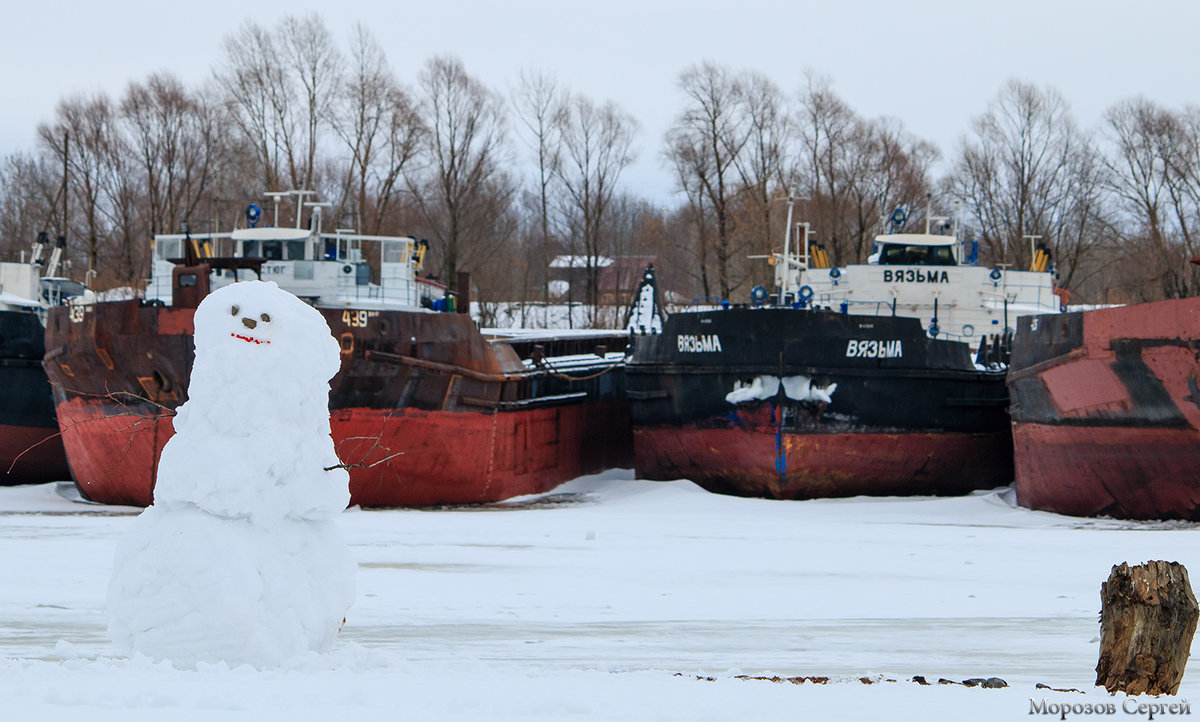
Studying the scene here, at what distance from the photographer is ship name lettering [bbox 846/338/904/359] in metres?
16.2

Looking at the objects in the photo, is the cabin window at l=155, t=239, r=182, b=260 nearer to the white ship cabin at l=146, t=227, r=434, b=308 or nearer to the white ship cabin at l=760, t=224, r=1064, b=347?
the white ship cabin at l=146, t=227, r=434, b=308

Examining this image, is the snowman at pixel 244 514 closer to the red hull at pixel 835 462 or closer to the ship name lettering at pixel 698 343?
the red hull at pixel 835 462

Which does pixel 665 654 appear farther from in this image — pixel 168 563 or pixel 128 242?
pixel 128 242

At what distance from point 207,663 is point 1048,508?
1224 centimetres

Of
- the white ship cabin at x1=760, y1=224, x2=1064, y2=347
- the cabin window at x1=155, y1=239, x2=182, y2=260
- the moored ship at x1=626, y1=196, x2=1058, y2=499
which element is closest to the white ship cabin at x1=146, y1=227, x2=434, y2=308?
the cabin window at x1=155, y1=239, x2=182, y2=260

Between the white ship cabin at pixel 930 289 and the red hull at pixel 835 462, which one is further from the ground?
the white ship cabin at pixel 930 289

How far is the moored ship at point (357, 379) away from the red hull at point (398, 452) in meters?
0.02

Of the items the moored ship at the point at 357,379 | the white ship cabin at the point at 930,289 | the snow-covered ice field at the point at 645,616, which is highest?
the white ship cabin at the point at 930,289

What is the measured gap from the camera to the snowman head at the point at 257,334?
5.61 m

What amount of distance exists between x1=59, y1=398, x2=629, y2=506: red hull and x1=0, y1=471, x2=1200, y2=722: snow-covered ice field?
0.74 m

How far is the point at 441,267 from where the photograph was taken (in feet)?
125

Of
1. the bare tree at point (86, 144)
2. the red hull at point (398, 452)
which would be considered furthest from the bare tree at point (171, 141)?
the red hull at point (398, 452)

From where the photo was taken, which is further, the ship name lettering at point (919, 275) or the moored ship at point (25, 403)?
the ship name lettering at point (919, 275)

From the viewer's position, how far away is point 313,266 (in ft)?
59.3
